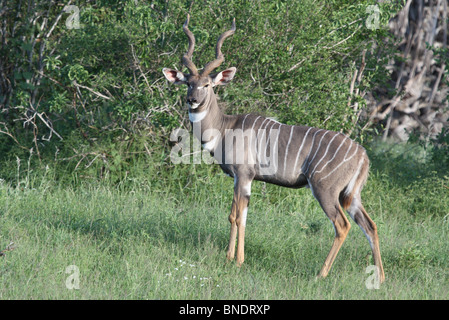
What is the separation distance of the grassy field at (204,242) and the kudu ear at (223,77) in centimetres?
119

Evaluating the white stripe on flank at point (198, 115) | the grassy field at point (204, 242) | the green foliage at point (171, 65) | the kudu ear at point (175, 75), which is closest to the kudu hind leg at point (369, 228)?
the grassy field at point (204, 242)

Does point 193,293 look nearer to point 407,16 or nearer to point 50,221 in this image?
point 50,221

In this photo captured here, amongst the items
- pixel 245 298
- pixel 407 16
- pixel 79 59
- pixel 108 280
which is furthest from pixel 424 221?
pixel 407 16

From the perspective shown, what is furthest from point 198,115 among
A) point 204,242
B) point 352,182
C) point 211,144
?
point 352,182

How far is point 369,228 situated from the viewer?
4.25 meters

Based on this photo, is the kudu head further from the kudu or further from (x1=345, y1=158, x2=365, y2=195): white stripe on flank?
(x1=345, y1=158, x2=365, y2=195): white stripe on flank

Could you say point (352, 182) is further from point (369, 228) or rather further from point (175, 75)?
point (175, 75)

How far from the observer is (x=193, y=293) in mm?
3713

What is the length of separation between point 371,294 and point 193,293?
1.08 meters

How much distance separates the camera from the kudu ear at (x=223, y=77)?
15.4 ft

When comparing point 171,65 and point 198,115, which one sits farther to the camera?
point 171,65

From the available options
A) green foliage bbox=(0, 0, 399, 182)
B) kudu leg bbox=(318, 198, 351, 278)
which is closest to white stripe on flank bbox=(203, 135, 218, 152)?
kudu leg bbox=(318, 198, 351, 278)

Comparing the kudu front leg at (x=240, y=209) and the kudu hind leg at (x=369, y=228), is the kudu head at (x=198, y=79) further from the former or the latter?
the kudu hind leg at (x=369, y=228)

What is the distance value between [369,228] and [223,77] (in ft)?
5.21
